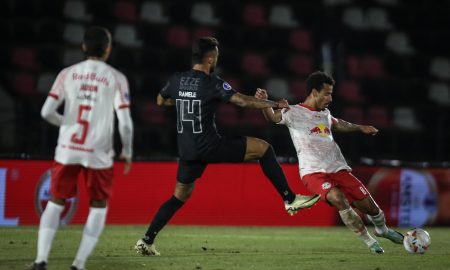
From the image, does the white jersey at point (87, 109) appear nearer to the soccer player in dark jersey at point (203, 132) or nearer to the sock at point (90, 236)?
the sock at point (90, 236)

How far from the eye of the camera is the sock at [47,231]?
6391 millimetres

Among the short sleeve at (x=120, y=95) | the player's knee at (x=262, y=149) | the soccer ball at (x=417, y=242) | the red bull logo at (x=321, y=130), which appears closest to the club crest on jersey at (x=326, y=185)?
the red bull logo at (x=321, y=130)

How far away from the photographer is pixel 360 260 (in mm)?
8242

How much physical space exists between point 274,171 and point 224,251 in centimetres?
114

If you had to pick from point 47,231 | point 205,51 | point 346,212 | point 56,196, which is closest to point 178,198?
point 205,51

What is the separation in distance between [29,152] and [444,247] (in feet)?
21.9

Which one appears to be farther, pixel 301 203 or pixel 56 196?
pixel 301 203

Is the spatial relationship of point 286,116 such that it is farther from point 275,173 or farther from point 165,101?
point 165,101

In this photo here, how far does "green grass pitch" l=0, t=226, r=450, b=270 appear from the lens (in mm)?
7703

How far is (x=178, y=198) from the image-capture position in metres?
8.43

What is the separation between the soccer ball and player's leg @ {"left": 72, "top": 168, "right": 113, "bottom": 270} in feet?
11.4

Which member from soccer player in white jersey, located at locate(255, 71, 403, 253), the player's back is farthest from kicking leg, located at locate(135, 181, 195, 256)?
soccer player in white jersey, located at locate(255, 71, 403, 253)

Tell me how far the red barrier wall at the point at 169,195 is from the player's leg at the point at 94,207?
584 cm

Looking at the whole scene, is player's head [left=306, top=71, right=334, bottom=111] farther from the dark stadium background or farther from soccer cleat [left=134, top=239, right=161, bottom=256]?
the dark stadium background
